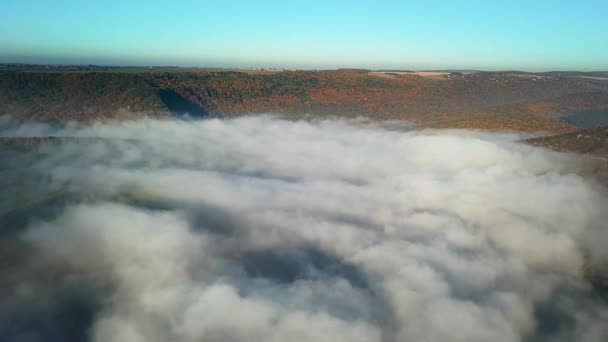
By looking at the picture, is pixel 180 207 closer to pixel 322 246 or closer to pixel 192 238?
pixel 192 238

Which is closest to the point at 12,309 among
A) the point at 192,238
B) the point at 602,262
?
the point at 192,238

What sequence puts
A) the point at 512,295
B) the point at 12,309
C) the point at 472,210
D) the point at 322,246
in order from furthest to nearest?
the point at 472,210 → the point at 322,246 → the point at 512,295 → the point at 12,309

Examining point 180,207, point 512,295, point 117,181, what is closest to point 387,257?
point 512,295

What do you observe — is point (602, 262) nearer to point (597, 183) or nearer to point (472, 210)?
point (597, 183)

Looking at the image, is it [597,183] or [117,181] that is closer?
[597,183]

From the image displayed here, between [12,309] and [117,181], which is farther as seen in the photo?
[117,181]

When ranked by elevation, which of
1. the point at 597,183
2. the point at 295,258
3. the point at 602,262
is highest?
the point at 597,183

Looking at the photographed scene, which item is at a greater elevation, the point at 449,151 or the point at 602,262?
the point at 449,151

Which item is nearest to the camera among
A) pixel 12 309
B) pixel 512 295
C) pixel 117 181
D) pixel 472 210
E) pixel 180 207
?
pixel 12 309

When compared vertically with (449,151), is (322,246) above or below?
below
